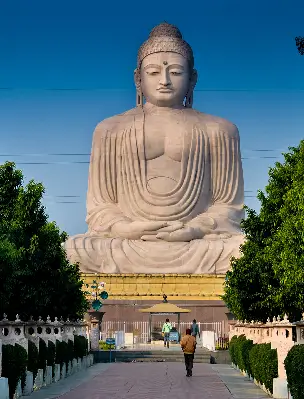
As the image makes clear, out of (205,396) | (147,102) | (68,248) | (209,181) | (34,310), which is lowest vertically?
(205,396)

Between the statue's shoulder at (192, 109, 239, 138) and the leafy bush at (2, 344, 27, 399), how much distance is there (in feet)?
84.2

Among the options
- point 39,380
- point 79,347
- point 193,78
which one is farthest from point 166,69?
point 39,380

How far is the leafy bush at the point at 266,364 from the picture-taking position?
12.6m

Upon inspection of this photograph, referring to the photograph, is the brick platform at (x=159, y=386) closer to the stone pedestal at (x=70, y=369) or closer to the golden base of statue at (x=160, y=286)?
the stone pedestal at (x=70, y=369)

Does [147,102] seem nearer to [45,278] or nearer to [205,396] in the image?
[45,278]

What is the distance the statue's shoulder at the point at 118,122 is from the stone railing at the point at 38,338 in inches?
651

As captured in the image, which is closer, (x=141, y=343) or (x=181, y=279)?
(x=141, y=343)

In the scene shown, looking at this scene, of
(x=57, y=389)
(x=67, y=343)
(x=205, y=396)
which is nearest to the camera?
(x=205, y=396)

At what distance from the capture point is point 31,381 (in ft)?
43.7

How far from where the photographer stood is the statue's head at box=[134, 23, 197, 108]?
1411 inches

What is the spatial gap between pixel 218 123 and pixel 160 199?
171 inches

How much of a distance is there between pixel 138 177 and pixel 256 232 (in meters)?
17.6

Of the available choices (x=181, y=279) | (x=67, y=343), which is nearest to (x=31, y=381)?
(x=67, y=343)

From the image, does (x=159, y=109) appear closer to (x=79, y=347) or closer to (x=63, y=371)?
(x=79, y=347)
